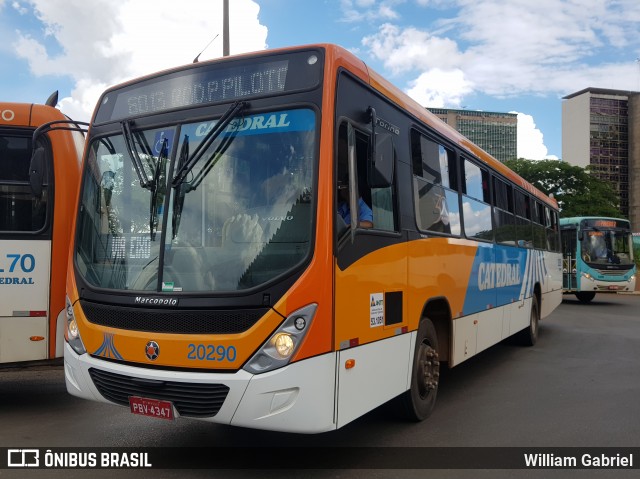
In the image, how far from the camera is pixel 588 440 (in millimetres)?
5461

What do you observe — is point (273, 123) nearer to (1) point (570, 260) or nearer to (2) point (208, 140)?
(2) point (208, 140)

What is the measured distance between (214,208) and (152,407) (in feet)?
4.78

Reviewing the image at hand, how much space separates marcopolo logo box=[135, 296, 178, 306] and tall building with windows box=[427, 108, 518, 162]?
97767mm

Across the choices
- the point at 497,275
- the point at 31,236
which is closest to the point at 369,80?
the point at 31,236

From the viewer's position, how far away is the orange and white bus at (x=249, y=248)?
398cm

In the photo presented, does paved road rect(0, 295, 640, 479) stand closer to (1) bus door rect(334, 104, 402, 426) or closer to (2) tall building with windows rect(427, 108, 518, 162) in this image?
(1) bus door rect(334, 104, 402, 426)

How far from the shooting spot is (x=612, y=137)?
107m

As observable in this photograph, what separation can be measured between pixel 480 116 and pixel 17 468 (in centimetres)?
10706

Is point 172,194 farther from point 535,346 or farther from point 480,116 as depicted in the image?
point 480,116

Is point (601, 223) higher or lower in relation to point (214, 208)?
higher

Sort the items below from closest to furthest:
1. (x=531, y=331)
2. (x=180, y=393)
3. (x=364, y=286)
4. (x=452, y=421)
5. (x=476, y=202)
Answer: (x=180, y=393) < (x=364, y=286) < (x=452, y=421) < (x=476, y=202) < (x=531, y=331)

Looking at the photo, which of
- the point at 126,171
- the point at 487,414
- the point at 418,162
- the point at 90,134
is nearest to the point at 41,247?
the point at 90,134

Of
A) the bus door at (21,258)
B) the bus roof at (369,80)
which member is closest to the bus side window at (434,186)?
the bus roof at (369,80)

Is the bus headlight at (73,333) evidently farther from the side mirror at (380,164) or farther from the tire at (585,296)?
the tire at (585,296)
